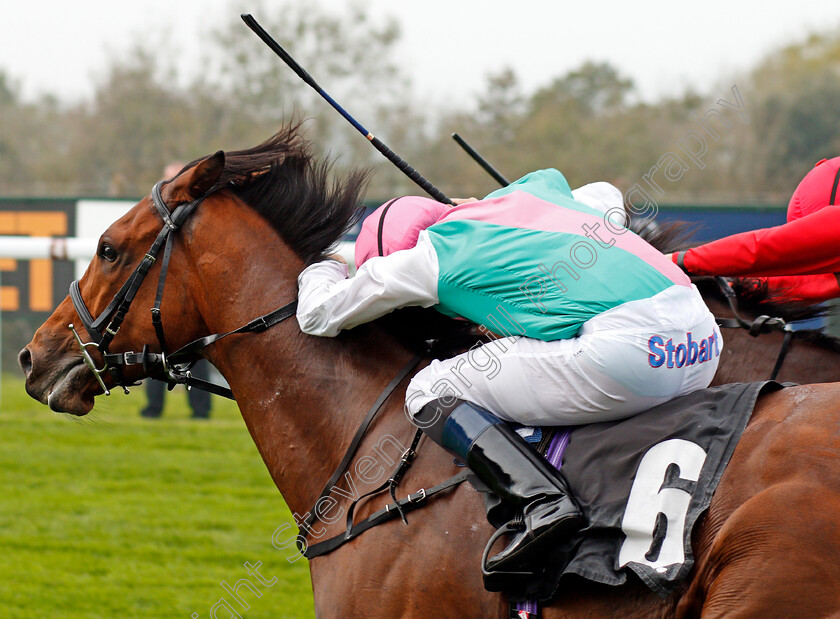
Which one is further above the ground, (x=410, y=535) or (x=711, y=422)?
(x=711, y=422)

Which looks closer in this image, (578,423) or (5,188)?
(578,423)

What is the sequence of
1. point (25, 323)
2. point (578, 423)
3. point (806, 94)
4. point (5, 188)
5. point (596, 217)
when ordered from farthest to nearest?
1. point (5, 188)
2. point (806, 94)
3. point (25, 323)
4. point (596, 217)
5. point (578, 423)

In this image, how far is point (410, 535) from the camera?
2.24 meters

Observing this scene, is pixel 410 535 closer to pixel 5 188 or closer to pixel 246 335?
pixel 246 335

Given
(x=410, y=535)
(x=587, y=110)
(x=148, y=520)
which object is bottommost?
(x=587, y=110)

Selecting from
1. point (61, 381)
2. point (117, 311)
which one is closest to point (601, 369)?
point (117, 311)

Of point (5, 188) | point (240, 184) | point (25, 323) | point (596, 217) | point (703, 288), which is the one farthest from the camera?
point (5, 188)

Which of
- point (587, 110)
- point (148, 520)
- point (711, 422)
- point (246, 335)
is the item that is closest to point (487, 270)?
point (711, 422)

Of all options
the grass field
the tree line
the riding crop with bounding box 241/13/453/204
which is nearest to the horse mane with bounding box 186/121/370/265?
the riding crop with bounding box 241/13/453/204

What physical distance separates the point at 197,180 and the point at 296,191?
0.31 m

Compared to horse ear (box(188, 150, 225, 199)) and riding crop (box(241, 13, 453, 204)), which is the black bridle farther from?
riding crop (box(241, 13, 453, 204))

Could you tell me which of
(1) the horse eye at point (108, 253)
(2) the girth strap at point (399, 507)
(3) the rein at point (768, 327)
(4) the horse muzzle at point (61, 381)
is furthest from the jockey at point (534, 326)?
(3) the rein at point (768, 327)

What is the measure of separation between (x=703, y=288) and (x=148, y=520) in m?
3.53

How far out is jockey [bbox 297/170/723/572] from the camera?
2080 mm
